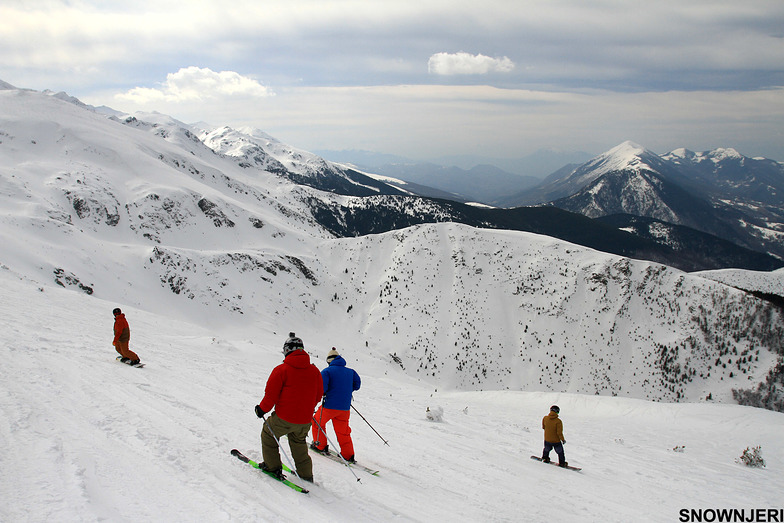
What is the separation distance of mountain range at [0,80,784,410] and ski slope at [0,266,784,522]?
78.7ft

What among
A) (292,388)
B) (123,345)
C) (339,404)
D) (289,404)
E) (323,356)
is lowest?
(323,356)

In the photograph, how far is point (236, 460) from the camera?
243 inches

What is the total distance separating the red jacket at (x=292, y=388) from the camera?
18.7 feet

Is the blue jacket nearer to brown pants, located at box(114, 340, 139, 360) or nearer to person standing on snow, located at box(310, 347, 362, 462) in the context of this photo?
person standing on snow, located at box(310, 347, 362, 462)

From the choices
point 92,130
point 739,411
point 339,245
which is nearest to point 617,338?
point 739,411

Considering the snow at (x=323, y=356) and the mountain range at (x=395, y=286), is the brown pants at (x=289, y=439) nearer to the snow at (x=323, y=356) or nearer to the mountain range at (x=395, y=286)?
the snow at (x=323, y=356)

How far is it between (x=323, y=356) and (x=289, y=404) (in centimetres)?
3127

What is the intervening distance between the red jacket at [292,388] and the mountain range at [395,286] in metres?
31.8

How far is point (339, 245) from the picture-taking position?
Result: 72.4 meters

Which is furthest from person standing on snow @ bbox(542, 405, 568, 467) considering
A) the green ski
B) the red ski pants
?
the green ski

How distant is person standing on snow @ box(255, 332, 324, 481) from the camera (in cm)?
572

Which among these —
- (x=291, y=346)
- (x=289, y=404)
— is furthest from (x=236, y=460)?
(x=291, y=346)

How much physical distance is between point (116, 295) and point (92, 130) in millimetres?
60746

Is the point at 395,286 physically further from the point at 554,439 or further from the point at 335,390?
the point at 335,390
